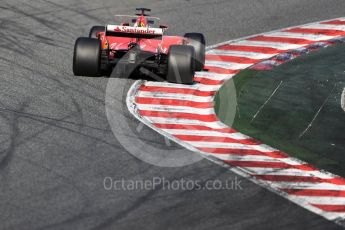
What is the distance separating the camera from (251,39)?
23.1 m

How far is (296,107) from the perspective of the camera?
17.9 m

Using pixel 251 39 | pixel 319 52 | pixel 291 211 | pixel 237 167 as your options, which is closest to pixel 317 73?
pixel 319 52

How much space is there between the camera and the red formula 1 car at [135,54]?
17.7 m

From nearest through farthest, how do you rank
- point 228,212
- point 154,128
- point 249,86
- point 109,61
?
1. point 228,212
2. point 154,128
3. point 109,61
4. point 249,86

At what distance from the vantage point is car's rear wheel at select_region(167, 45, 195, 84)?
1762 cm

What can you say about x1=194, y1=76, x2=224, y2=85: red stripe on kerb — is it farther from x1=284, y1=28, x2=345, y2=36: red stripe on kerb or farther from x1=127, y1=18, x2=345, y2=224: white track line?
x1=284, y1=28, x2=345, y2=36: red stripe on kerb

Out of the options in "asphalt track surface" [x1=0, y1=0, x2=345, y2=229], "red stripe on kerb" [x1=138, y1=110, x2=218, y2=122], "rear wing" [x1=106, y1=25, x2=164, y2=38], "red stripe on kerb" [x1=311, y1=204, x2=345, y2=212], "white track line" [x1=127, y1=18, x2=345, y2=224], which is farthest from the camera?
"rear wing" [x1=106, y1=25, x2=164, y2=38]

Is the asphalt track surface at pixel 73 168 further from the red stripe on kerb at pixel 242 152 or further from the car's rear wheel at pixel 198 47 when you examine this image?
the car's rear wheel at pixel 198 47

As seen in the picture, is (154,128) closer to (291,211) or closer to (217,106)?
(217,106)

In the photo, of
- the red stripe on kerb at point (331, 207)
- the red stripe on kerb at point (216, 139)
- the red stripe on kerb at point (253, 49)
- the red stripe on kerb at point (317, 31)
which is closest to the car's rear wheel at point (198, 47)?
the red stripe on kerb at point (253, 49)

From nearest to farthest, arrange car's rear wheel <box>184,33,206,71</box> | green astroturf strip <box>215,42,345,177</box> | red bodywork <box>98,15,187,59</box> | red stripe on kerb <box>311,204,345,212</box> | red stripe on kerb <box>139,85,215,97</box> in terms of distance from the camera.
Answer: red stripe on kerb <box>311,204,345,212</box> → green astroturf strip <box>215,42,345,177</box> → red bodywork <box>98,15,187,59</box> → red stripe on kerb <box>139,85,215,97</box> → car's rear wheel <box>184,33,206,71</box>

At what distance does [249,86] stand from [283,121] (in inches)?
93.3

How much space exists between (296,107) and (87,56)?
4689 mm

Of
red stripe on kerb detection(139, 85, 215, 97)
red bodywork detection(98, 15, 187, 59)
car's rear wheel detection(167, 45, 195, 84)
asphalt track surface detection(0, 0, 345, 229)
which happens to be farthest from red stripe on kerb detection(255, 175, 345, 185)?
red bodywork detection(98, 15, 187, 59)
